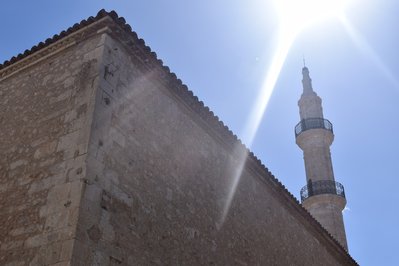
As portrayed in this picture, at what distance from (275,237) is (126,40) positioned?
5.16m

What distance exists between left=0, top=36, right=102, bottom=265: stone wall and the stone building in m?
0.02

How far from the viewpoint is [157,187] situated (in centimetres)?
649

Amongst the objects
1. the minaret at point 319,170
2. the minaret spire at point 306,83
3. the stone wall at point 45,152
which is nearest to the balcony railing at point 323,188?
the minaret at point 319,170

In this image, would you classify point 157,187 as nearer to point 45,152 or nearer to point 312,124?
point 45,152

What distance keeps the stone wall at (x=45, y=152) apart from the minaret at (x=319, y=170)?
14.9 meters

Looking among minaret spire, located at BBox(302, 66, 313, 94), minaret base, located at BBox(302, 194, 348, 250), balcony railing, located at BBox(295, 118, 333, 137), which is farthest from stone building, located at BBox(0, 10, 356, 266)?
minaret spire, located at BBox(302, 66, 313, 94)

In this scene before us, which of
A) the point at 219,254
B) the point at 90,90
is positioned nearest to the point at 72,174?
the point at 90,90

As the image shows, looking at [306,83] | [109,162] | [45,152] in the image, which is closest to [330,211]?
[306,83]

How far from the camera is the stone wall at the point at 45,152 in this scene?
5.11 m

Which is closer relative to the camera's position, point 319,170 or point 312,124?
point 319,170

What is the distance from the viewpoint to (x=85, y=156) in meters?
5.41

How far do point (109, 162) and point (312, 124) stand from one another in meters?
17.8

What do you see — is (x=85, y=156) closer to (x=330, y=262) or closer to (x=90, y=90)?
(x=90, y=90)

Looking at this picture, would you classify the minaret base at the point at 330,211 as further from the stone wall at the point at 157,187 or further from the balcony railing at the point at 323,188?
the stone wall at the point at 157,187
